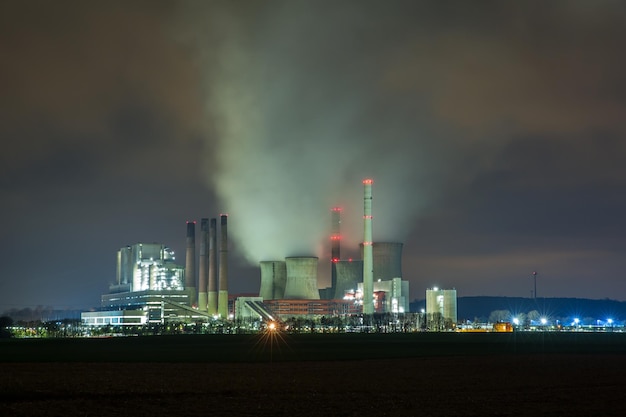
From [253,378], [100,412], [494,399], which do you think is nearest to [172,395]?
[100,412]

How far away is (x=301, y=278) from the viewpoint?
608 ft

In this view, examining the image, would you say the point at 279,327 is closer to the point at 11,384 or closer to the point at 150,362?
the point at 150,362

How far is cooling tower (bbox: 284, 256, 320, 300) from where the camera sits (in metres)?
184

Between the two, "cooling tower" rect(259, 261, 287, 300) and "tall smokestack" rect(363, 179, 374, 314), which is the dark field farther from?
"cooling tower" rect(259, 261, 287, 300)

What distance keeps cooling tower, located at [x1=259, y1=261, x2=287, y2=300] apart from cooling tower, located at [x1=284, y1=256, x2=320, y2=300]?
4625mm

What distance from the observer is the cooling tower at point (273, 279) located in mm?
189500

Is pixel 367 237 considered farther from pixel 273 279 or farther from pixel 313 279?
pixel 273 279

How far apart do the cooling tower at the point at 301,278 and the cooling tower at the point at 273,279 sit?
15.2ft

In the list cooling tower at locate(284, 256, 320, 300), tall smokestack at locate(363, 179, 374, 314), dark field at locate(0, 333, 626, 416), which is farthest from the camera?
cooling tower at locate(284, 256, 320, 300)

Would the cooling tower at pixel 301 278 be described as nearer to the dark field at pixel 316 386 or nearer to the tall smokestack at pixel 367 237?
the tall smokestack at pixel 367 237

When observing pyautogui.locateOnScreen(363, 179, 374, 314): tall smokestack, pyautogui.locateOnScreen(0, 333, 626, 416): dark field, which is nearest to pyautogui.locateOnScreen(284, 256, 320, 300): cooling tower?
pyautogui.locateOnScreen(363, 179, 374, 314): tall smokestack

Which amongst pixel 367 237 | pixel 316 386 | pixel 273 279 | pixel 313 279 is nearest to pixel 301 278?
pixel 313 279

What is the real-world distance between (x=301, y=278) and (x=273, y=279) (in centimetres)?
1078

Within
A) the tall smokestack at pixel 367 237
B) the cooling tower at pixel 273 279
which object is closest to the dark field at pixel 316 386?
the tall smokestack at pixel 367 237
